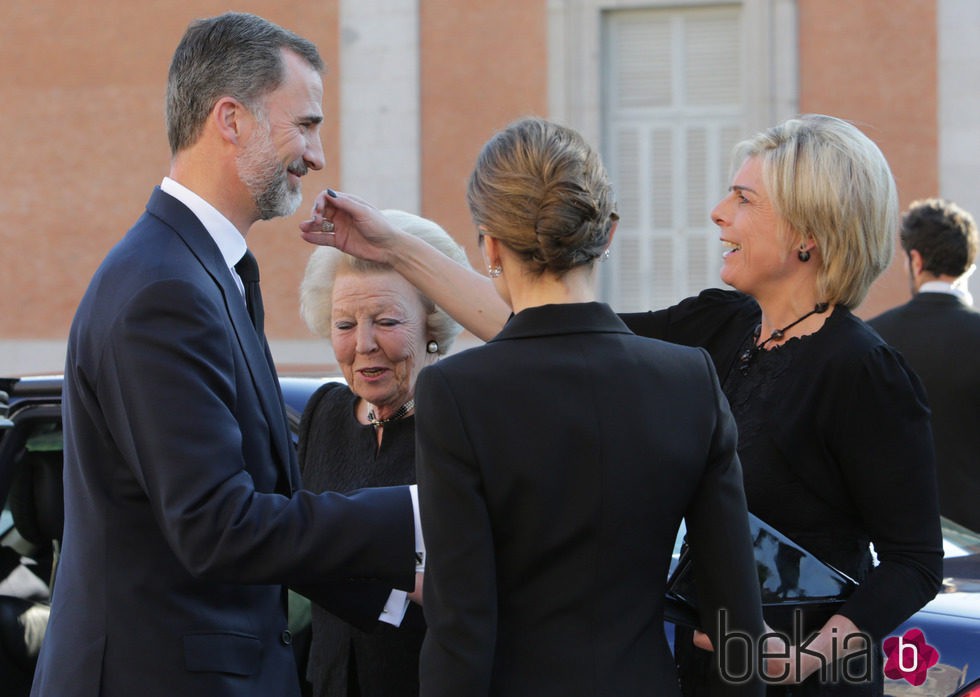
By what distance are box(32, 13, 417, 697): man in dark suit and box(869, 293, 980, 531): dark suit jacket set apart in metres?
3.34

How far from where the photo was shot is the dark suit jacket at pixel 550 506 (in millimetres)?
2014

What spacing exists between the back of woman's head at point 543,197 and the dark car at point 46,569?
154cm

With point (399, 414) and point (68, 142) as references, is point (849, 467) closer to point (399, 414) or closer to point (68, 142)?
point (399, 414)

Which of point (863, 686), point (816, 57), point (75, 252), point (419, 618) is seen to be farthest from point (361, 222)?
point (75, 252)

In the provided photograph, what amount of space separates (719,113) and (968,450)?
7547 mm

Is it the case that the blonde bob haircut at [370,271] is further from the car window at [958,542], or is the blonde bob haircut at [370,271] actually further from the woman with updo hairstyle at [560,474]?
the car window at [958,542]

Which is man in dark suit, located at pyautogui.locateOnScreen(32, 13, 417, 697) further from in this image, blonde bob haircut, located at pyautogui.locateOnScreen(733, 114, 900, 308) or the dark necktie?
blonde bob haircut, located at pyautogui.locateOnScreen(733, 114, 900, 308)

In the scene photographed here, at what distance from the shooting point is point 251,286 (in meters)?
2.61

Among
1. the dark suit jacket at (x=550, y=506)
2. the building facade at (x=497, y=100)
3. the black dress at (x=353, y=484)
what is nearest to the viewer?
the dark suit jacket at (x=550, y=506)

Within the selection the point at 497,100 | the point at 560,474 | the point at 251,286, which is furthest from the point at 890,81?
the point at 560,474

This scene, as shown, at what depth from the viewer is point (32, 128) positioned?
13.1 m

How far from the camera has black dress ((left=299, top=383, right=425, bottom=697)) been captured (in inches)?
116

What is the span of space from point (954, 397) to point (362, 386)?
2.89 metres

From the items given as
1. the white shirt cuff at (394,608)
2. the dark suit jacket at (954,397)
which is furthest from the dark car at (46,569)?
the dark suit jacket at (954,397)
